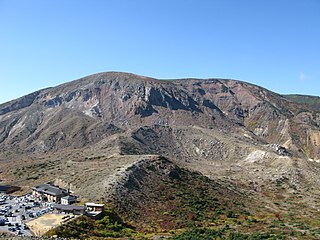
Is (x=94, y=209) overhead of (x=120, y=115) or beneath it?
beneath

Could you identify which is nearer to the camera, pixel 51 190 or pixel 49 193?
pixel 49 193

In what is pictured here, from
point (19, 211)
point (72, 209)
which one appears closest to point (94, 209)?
point (72, 209)

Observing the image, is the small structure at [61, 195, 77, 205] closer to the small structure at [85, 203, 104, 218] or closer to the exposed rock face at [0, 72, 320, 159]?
the small structure at [85, 203, 104, 218]

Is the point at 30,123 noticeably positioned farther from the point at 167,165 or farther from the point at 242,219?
the point at 242,219

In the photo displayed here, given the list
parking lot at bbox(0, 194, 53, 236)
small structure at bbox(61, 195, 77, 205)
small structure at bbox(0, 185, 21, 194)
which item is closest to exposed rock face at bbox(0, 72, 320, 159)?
small structure at bbox(0, 185, 21, 194)

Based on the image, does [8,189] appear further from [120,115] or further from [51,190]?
[120,115]

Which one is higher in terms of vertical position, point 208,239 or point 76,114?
point 76,114

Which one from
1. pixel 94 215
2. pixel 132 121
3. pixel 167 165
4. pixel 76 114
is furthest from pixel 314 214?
pixel 76 114
